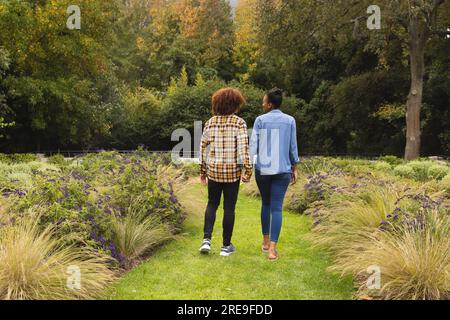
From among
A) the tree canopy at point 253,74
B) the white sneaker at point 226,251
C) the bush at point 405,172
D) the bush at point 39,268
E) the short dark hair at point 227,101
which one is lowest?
the white sneaker at point 226,251

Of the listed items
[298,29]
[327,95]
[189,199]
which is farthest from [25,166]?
[327,95]

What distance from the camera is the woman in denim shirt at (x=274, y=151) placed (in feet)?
15.0

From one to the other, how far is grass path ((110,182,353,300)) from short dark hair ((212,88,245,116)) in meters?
1.56

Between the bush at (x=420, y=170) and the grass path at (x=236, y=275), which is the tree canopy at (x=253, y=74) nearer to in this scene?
the bush at (x=420, y=170)

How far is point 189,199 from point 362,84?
15.9 meters

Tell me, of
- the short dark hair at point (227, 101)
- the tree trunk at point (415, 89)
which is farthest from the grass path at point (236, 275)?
the tree trunk at point (415, 89)

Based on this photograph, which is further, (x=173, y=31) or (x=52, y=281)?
(x=173, y=31)

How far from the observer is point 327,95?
24.1 m

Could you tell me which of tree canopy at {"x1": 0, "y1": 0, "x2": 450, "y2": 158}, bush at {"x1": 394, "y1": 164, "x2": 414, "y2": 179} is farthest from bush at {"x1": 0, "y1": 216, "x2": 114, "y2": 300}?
tree canopy at {"x1": 0, "y1": 0, "x2": 450, "y2": 158}

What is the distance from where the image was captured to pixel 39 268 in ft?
11.7

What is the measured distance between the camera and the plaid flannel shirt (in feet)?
15.0

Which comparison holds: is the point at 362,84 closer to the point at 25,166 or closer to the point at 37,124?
the point at 37,124

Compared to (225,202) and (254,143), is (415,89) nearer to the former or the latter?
(254,143)

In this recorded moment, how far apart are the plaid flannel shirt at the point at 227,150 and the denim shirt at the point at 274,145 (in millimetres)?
122
